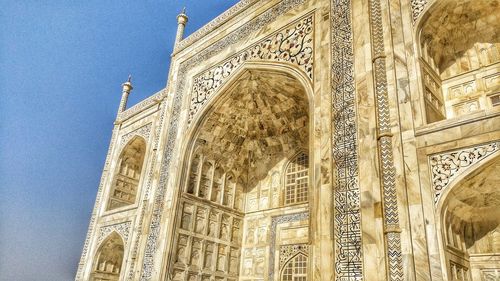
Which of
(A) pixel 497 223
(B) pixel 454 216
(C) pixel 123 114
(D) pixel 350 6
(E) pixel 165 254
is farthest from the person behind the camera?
(C) pixel 123 114

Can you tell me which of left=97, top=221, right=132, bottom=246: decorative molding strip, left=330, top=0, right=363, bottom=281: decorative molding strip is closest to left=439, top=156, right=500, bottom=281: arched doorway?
left=330, top=0, right=363, bottom=281: decorative molding strip

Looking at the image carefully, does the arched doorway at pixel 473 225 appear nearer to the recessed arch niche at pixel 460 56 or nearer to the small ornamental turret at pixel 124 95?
the recessed arch niche at pixel 460 56

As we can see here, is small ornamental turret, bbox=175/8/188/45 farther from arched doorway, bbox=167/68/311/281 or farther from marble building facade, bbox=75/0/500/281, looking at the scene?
arched doorway, bbox=167/68/311/281

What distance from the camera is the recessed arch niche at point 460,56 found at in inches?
263

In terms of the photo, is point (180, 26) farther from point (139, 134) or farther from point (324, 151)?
point (324, 151)

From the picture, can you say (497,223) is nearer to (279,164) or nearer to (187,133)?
(279,164)

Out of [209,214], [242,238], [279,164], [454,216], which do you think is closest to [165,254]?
[209,214]

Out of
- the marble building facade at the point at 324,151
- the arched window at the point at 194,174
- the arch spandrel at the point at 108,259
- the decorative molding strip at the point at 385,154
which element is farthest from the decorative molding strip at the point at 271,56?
the arch spandrel at the point at 108,259

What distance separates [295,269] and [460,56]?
6.05m

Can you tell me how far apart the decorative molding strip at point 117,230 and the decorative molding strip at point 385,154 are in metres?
9.29

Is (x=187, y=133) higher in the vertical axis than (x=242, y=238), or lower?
higher

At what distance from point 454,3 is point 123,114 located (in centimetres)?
1305

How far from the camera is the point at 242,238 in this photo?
11.3 metres

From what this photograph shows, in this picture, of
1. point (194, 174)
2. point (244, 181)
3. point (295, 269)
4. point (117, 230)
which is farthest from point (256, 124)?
point (117, 230)
